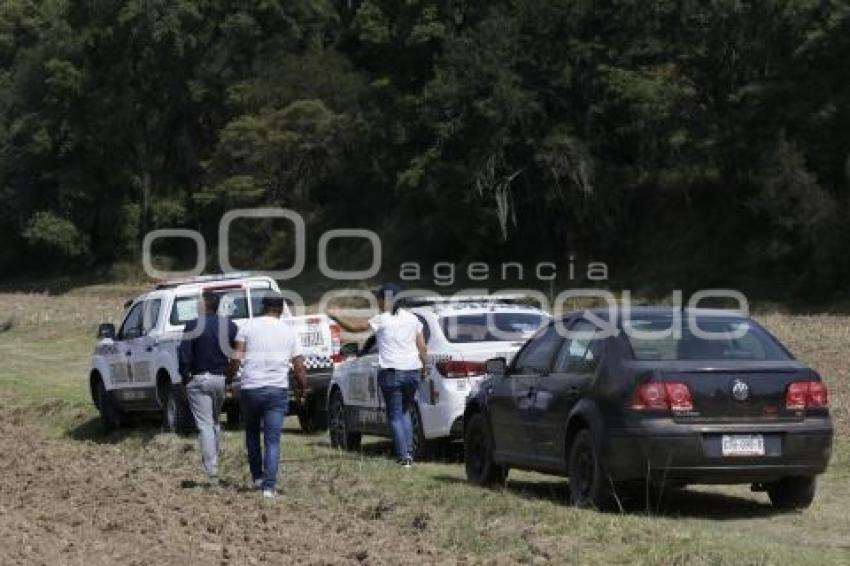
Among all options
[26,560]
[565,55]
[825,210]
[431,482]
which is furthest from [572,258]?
[26,560]

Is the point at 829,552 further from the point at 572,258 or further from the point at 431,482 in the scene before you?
the point at 572,258

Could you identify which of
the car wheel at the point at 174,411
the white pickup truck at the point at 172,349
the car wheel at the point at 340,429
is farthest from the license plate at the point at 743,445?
the car wheel at the point at 174,411

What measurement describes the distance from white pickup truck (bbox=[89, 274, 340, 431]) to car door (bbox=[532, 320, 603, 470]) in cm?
660

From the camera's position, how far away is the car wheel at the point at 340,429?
17.3 meters

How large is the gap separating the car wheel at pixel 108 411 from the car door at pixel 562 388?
10.0 m

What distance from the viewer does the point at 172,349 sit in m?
18.9

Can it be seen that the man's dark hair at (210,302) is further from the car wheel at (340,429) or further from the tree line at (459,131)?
the tree line at (459,131)

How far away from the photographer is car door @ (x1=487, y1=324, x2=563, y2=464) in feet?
40.5

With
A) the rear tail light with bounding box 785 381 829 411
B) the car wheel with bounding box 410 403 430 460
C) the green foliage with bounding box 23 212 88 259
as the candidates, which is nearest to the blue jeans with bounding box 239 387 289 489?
the car wheel with bounding box 410 403 430 460

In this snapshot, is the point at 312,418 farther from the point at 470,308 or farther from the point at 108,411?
the point at 470,308

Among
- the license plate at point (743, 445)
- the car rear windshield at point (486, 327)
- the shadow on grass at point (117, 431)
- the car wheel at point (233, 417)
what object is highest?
the car rear windshield at point (486, 327)

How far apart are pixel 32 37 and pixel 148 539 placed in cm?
8390

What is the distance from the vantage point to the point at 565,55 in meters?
51.6

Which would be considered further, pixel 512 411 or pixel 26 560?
pixel 512 411
